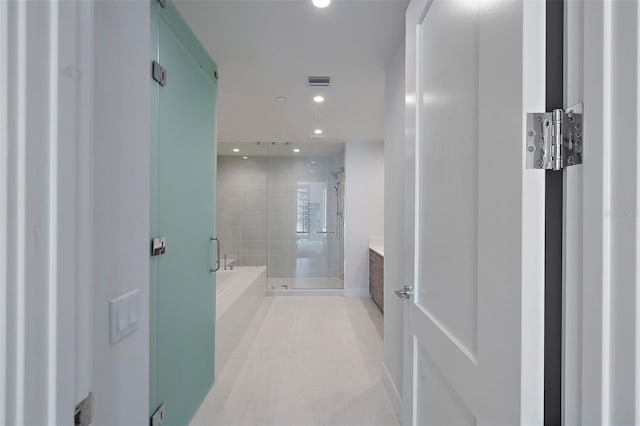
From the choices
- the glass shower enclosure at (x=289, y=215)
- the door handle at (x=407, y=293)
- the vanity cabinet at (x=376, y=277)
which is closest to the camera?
the door handle at (x=407, y=293)

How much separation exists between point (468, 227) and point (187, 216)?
1.49 m

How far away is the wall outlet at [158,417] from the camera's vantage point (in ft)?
4.77

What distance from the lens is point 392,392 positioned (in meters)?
2.14

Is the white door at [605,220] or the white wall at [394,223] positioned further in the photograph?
the white wall at [394,223]

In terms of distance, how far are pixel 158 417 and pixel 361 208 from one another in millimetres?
3877

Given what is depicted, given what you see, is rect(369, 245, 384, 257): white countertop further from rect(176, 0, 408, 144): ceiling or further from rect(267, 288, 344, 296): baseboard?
rect(176, 0, 408, 144): ceiling

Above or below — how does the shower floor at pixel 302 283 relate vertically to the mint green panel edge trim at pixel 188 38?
below

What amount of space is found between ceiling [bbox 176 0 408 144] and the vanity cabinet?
186 centimetres

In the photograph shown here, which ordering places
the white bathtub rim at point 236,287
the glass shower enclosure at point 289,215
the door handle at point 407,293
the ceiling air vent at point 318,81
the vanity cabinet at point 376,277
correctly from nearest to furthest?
1. the door handle at point 407,293
2. the ceiling air vent at point 318,81
3. the white bathtub rim at point 236,287
4. the vanity cabinet at point 376,277
5. the glass shower enclosure at point 289,215

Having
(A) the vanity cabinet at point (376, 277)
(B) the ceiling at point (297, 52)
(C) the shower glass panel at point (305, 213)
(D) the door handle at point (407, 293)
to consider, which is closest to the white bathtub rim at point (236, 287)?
(C) the shower glass panel at point (305, 213)

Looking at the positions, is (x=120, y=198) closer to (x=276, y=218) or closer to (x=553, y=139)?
(x=553, y=139)

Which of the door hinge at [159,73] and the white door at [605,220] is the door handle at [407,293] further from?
the door hinge at [159,73]

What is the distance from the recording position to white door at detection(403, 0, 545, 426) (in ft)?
1.98

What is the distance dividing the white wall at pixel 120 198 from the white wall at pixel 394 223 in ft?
4.93
